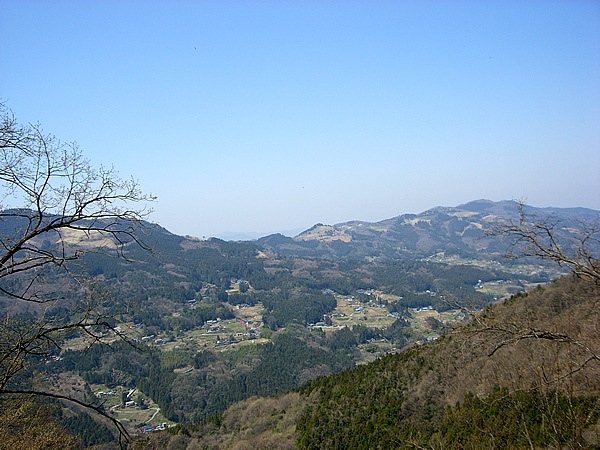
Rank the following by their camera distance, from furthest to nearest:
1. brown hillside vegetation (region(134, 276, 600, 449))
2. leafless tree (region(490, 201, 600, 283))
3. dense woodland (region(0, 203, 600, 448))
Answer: brown hillside vegetation (region(134, 276, 600, 449)), dense woodland (region(0, 203, 600, 448)), leafless tree (region(490, 201, 600, 283))

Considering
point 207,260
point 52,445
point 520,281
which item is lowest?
point 520,281

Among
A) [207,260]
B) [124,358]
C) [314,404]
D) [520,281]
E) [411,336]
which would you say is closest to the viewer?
[314,404]

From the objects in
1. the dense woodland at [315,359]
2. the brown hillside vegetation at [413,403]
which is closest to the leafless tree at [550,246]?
the dense woodland at [315,359]

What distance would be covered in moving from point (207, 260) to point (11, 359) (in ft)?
514

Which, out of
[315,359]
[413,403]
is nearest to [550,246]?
[413,403]

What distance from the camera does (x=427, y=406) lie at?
1903 centimetres

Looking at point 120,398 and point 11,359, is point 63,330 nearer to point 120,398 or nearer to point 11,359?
point 11,359

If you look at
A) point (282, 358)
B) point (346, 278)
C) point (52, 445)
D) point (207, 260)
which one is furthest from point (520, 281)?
point (52, 445)

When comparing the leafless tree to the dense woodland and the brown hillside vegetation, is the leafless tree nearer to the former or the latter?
the dense woodland

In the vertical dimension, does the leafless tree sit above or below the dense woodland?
above

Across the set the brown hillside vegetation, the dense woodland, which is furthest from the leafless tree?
the brown hillside vegetation

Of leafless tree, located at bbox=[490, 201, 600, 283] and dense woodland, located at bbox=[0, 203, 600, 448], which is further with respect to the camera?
dense woodland, located at bbox=[0, 203, 600, 448]

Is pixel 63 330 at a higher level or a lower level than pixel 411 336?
higher

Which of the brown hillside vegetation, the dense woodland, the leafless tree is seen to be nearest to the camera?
the leafless tree
